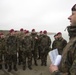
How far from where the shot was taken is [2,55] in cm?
1134

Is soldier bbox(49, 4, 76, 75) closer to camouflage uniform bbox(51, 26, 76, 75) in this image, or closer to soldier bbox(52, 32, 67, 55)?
camouflage uniform bbox(51, 26, 76, 75)

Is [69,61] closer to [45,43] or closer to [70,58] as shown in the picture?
[70,58]

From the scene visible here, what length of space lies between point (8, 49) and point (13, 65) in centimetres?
99

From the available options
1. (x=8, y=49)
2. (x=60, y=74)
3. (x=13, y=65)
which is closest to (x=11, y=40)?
(x=8, y=49)

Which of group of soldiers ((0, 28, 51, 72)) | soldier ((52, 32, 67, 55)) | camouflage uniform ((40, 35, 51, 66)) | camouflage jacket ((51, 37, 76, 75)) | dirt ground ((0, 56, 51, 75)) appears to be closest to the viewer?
camouflage jacket ((51, 37, 76, 75))

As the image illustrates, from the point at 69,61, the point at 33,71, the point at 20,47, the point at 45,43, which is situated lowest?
the point at 33,71

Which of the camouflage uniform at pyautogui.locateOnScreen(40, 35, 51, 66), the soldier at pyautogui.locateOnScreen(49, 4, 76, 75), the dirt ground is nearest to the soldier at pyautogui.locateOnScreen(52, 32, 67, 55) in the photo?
the camouflage uniform at pyautogui.locateOnScreen(40, 35, 51, 66)

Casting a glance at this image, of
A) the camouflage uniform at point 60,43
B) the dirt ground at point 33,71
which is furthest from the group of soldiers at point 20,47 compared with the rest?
the camouflage uniform at point 60,43

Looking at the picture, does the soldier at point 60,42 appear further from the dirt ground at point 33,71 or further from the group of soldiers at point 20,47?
the dirt ground at point 33,71

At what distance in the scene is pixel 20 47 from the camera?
10.6 m

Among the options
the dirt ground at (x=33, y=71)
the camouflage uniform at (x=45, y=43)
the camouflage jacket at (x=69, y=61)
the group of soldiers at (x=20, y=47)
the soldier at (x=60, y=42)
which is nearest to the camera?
the camouflage jacket at (x=69, y=61)

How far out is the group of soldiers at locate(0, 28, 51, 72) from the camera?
1009cm

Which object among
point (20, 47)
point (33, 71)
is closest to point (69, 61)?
point (33, 71)

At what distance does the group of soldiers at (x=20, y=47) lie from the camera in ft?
33.1
